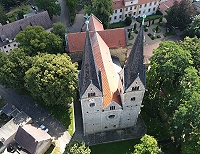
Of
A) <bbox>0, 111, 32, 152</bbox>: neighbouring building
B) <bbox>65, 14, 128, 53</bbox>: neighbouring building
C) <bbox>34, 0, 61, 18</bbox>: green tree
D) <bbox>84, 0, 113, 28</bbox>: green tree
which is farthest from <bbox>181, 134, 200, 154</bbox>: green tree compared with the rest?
<bbox>34, 0, 61, 18</bbox>: green tree

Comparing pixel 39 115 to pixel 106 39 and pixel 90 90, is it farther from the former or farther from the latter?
pixel 106 39

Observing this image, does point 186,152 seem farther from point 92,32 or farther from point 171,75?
point 92,32

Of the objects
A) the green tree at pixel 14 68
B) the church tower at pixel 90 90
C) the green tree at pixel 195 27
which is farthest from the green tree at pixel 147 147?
the green tree at pixel 195 27

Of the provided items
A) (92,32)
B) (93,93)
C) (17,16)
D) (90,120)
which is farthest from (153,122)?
(17,16)

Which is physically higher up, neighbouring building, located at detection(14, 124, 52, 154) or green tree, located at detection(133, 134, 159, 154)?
green tree, located at detection(133, 134, 159, 154)

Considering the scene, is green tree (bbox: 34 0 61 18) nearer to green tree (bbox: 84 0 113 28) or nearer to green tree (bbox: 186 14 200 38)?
green tree (bbox: 84 0 113 28)

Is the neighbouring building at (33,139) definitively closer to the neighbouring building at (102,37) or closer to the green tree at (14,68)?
the green tree at (14,68)
